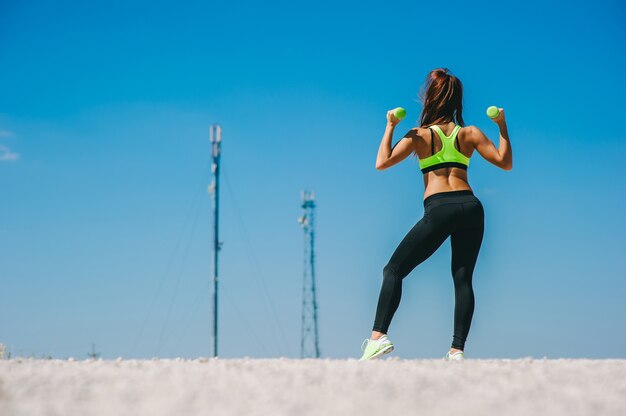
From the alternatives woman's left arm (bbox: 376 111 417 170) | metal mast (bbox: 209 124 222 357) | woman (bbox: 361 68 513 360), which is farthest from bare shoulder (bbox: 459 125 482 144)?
metal mast (bbox: 209 124 222 357)

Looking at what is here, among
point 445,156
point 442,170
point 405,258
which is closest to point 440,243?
point 405,258

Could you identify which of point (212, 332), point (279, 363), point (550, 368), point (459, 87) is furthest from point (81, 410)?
point (212, 332)

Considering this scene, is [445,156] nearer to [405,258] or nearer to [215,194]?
[405,258]

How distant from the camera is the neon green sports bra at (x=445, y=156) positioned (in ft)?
23.4

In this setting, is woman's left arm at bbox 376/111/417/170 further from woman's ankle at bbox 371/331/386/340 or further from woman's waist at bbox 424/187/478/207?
woman's ankle at bbox 371/331/386/340

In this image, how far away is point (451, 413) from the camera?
4.60 m

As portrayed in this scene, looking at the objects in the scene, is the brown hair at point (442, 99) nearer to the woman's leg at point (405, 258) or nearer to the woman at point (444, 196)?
the woman at point (444, 196)

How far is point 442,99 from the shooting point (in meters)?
7.39

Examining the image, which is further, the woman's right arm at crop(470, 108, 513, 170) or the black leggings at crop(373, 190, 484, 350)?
the woman's right arm at crop(470, 108, 513, 170)

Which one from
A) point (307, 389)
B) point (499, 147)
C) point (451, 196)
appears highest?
point (499, 147)

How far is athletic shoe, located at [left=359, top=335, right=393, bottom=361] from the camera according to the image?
22.0ft

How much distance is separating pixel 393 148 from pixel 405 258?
0.94m

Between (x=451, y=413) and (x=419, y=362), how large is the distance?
1.37 metres

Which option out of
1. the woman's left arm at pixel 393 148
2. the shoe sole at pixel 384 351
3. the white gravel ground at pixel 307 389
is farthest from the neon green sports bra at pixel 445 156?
the white gravel ground at pixel 307 389
